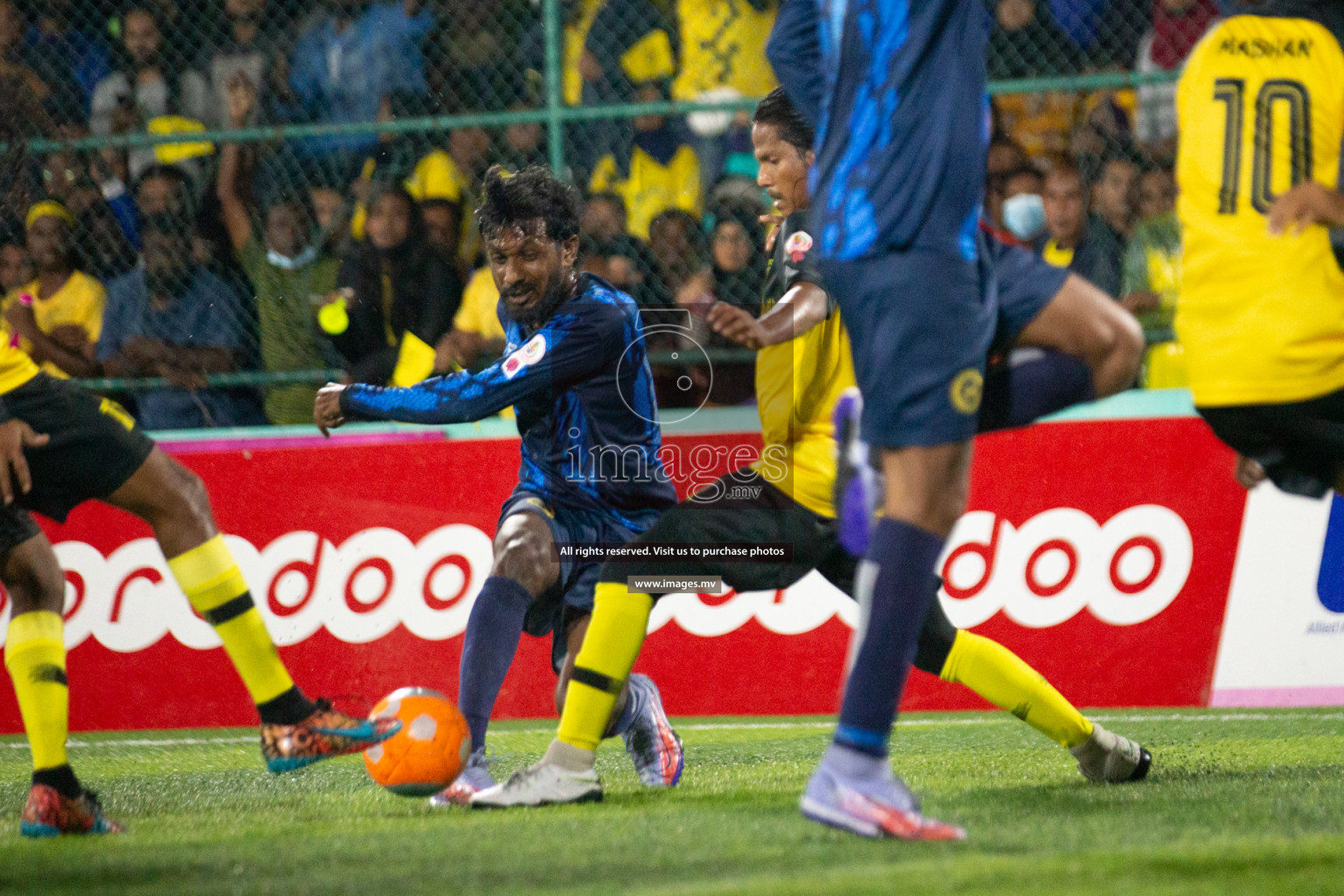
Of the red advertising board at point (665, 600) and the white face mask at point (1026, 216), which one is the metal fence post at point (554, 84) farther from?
the white face mask at point (1026, 216)

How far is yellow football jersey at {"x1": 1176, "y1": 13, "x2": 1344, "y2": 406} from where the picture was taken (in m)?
3.33

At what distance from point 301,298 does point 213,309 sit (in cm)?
43

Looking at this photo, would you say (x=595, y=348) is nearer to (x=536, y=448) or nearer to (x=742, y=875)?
(x=536, y=448)

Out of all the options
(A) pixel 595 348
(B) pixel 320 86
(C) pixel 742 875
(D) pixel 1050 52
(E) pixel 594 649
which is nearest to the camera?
(C) pixel 742 875

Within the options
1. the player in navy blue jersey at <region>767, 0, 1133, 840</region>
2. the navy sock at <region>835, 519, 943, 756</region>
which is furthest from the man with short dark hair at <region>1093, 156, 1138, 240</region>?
the navy sock at <region>835, 519, 943, 756</region>

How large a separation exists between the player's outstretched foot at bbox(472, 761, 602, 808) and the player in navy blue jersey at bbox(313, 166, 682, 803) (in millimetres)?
310

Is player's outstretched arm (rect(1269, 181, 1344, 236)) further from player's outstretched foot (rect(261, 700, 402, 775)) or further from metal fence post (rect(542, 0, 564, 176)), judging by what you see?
metal fence post (rect(542, 0, 564, 176))

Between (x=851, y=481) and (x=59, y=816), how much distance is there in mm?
2089

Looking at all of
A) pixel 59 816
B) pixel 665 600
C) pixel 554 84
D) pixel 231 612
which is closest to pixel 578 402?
pixel 231 612

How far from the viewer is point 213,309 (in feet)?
23.6

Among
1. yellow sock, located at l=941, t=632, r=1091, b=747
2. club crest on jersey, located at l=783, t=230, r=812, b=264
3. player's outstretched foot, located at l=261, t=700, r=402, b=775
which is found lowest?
player's outstretched foot, located at l=261, t=700, r=402, b=775

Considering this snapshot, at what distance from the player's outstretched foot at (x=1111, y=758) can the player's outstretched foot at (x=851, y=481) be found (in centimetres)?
79

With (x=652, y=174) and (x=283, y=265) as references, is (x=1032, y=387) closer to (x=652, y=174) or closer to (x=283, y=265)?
(x=652, y=174)

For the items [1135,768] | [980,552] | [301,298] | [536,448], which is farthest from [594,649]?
[301,298]
